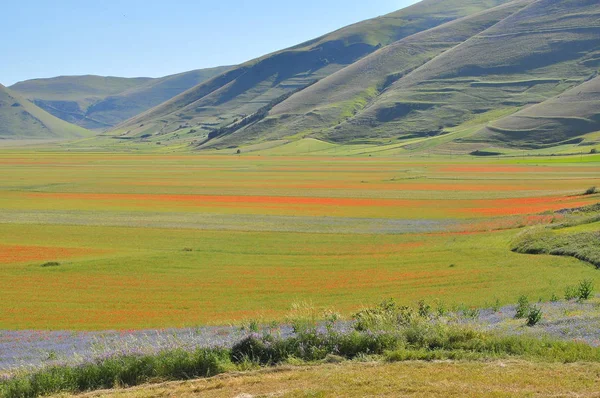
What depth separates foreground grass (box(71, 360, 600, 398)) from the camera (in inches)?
503

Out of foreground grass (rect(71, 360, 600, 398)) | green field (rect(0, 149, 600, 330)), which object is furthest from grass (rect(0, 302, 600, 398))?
green field (rect(0, 149, 600, 330))

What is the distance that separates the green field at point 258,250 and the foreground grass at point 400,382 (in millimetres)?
11291

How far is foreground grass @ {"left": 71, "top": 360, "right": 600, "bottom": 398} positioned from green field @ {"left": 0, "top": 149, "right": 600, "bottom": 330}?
1129 centimetres

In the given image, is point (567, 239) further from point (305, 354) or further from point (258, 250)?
point (305, 354)

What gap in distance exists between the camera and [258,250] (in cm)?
4647

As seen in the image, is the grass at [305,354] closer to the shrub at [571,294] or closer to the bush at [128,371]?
the bush at [128,371]

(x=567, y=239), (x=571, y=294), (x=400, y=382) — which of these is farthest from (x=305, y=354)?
(x=567, y=239)

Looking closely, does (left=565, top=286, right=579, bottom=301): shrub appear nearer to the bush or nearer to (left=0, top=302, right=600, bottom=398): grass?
(left=0, top=302, right=600, bottom=398): grass

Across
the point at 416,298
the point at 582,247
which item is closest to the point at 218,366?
the point at 416,298

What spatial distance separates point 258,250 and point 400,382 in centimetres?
3345

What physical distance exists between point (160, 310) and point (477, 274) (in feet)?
58.3

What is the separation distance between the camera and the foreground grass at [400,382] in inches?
503

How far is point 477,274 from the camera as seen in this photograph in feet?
120

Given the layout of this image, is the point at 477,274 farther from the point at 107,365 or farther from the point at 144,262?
the point at 107,365
